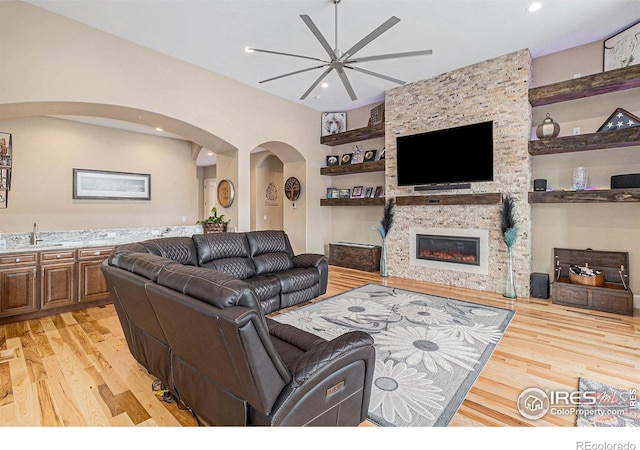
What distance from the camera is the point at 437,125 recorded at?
527 cm

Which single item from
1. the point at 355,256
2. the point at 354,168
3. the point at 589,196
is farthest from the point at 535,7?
the point at 355,256

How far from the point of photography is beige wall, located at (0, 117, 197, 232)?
570 centimetres

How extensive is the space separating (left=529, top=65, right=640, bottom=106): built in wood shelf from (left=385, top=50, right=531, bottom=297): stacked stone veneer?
20 cm

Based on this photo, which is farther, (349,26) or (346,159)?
(346,159)

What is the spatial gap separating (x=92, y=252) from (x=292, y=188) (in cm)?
395

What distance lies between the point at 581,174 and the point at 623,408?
3.19 m

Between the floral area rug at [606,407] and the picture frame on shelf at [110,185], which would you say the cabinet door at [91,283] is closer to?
the picture frame on shelf at [110,185]

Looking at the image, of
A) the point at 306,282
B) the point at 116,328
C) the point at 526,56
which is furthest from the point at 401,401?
the point at 526,56

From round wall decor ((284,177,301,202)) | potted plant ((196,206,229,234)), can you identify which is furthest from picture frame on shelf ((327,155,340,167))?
potted plant ((196,206,229,234))

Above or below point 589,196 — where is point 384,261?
below

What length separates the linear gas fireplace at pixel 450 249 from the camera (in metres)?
4.89

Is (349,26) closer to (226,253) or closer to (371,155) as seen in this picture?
(371,155)

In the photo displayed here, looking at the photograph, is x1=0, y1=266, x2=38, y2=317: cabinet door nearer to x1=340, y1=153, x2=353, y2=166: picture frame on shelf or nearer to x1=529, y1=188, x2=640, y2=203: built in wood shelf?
x1=340, y1=153, x2=353, y2=166: picture frame on shelf

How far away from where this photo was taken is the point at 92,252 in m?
4.14
